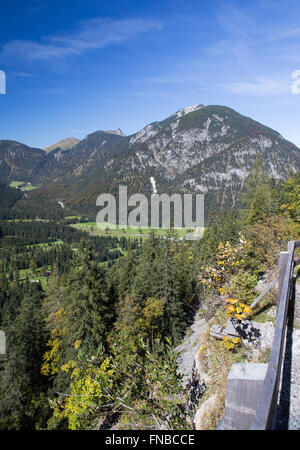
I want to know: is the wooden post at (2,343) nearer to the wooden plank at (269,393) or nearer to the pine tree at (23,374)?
the pine tree at (23,374)

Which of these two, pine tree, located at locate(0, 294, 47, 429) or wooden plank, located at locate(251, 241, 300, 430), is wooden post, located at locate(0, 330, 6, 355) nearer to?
pine tree, located at locate(0, 294, 47, 429)

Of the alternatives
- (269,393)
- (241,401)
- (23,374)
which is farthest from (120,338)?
(23,374)

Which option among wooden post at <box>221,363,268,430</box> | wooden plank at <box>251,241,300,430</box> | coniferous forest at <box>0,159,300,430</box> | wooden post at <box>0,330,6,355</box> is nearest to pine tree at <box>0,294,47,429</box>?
coniferous forest at <box>0,159,300,430</box>

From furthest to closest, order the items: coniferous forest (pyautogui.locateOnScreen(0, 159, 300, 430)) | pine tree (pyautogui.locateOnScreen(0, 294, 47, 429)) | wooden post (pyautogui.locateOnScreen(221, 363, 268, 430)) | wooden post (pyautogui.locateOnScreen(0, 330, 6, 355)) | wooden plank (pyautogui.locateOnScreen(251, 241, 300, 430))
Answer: wooden post (pyautogui.locateOnScreen(0, 330, 6, 355)), pine tree (pyautogui.locateOnScreen(0, 294, 47, 429)), coniferous forest (pyautogui.locateOnScreen(0, 159, 300, 430)), wooden post (pyautogui.locateOnScreen(221, 363, 268, 430)), wooden plank (pyautogui.locateOnScreen(251, 241, 300, 430))

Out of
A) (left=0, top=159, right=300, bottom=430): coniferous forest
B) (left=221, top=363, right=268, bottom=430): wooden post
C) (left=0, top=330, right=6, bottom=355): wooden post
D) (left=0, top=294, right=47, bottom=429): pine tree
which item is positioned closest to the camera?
(left=221, top=363, right=268, bottom=430): wooden post

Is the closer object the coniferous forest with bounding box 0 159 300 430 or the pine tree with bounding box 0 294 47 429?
the coniferous forest with bounding box 0 159 300 430

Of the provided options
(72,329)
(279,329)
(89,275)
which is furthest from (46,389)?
(279,329)

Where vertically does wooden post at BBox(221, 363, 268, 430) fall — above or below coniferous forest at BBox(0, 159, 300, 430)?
above

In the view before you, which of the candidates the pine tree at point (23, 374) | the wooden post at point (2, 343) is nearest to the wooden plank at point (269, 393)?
the pine tree at point (23, 374)
